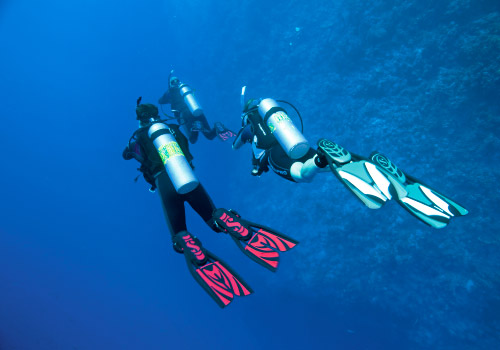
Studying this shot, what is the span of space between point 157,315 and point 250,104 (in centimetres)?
1513

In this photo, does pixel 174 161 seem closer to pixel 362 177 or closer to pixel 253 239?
pixel 253 239

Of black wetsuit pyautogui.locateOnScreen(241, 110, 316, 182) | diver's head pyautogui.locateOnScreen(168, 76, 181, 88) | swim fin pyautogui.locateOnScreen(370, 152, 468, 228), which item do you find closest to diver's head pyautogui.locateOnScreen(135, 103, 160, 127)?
black wetsuit pyautogui.locateOnScreen(241, 110, 316, 182)

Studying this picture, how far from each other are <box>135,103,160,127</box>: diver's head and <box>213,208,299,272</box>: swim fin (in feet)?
5.86

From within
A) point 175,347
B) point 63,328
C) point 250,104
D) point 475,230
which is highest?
point 63,328

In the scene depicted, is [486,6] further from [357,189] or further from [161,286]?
[161,286]

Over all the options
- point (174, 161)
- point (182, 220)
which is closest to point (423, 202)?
point (174, 161)

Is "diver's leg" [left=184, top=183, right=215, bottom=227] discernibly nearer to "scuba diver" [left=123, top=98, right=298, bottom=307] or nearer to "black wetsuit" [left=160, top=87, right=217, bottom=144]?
"scuba diver" [left=123, top=98, right=298, bottom=307]

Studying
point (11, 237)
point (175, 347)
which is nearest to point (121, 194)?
point (11, 237)

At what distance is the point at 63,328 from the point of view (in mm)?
13695

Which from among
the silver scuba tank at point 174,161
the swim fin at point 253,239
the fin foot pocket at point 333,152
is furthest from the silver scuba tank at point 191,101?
the fin foot pocket at point 333,152

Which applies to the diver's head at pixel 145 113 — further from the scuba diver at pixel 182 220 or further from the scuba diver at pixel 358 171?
the scuba diver at pixel 358 171

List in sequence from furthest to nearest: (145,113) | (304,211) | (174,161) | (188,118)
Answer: (304,211) < (188,118) < (145,113) < (174,161)

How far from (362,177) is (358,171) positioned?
0.27 feet

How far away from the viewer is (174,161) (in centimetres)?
316
